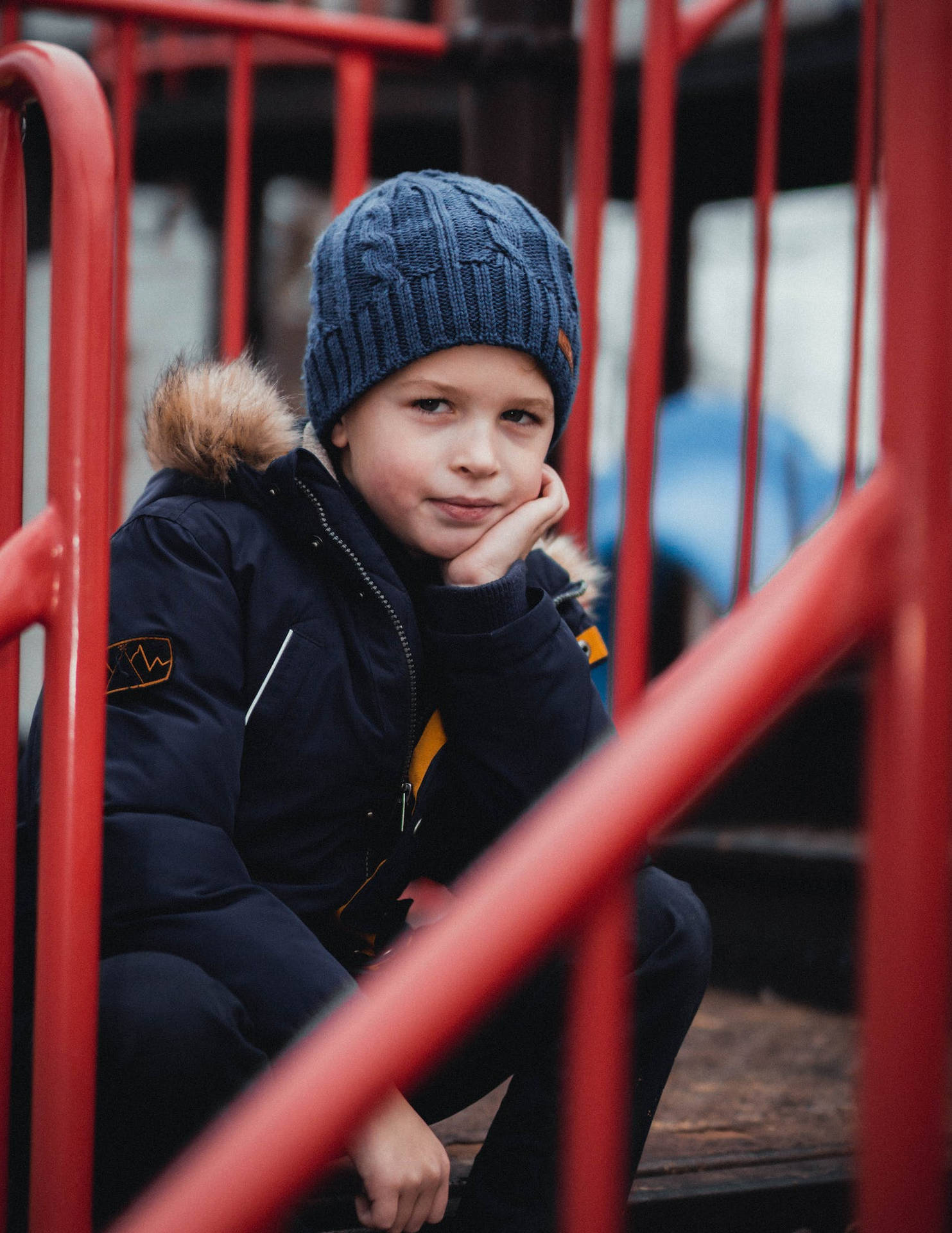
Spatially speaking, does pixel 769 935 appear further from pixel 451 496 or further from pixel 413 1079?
pixel 413 1079

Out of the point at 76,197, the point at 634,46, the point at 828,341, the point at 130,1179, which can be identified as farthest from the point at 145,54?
the point at 130,1179

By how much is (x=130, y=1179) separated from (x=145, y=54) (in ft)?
12.9

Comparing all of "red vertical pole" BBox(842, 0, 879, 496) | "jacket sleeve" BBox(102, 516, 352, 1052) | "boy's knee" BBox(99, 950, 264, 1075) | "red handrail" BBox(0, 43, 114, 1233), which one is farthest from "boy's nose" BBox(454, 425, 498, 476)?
"red vertical pole" BBox(842, 0, 879, 496)

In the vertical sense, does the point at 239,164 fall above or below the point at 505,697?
above

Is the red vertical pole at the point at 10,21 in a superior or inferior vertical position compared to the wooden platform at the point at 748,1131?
superior

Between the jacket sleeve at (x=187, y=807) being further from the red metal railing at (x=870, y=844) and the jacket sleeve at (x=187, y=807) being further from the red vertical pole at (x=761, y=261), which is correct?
the red vertical pole at (x=761, y=261)

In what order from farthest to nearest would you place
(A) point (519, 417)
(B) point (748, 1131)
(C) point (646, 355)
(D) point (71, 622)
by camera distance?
1. (C) point (646, 355)
2. (B) point (748, 1131)
3. (A) point (519, 417)
4. (D) point (71, 622)

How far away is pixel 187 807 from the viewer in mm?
1026

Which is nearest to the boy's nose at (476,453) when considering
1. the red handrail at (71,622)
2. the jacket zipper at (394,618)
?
the jacket zipper at (394,618)

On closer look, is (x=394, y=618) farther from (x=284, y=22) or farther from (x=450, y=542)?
(x=284, y=22)

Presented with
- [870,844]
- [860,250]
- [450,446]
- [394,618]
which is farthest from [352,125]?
[870,844]

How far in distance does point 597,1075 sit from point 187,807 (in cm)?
53

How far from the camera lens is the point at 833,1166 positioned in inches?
52.4

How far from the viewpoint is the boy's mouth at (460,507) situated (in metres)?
→ 1.24
